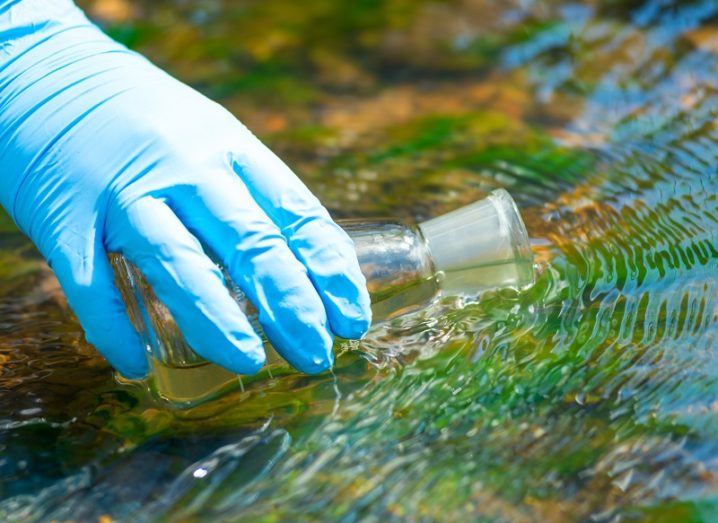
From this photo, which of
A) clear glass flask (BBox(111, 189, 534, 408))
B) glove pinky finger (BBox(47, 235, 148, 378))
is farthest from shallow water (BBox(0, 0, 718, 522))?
glove pinky finger (BBox(47, 235, 148, 378))

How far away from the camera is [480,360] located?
245cm

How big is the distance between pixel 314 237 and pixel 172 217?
0.35 metres

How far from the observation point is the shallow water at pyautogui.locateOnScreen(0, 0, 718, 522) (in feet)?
6.73

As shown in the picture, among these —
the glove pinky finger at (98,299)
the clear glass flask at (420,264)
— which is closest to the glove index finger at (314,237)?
the clear glass flask at (420,264)

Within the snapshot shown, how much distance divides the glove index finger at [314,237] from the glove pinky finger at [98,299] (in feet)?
1.39

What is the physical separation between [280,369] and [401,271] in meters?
0.42

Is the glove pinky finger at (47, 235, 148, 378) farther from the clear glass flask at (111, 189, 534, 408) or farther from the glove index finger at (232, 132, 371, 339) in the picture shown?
the glove index finger at (232, 132, 371, 339)

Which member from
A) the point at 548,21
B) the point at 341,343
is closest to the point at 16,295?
the point at 341,343

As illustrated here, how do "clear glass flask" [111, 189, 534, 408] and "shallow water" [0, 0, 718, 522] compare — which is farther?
"clear glass flask" [111, 189, 534, 408]

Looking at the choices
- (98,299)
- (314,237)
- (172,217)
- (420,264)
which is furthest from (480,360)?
(98,299)

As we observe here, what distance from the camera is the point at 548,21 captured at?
182 inches

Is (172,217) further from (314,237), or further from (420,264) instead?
(420,264)

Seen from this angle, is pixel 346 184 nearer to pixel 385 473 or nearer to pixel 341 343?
pixel 341 343

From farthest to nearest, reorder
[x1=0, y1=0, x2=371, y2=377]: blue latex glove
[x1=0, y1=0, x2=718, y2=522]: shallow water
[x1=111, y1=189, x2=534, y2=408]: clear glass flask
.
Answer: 1. [x1=111, y1=189, x2=534, y2=408]: clear glass flask
2. [x1=0, y1=0, x2=371, y2=377]: blue latex glove
3. [x1=0, y1=0, x2=718, y2=522]: shallow water
